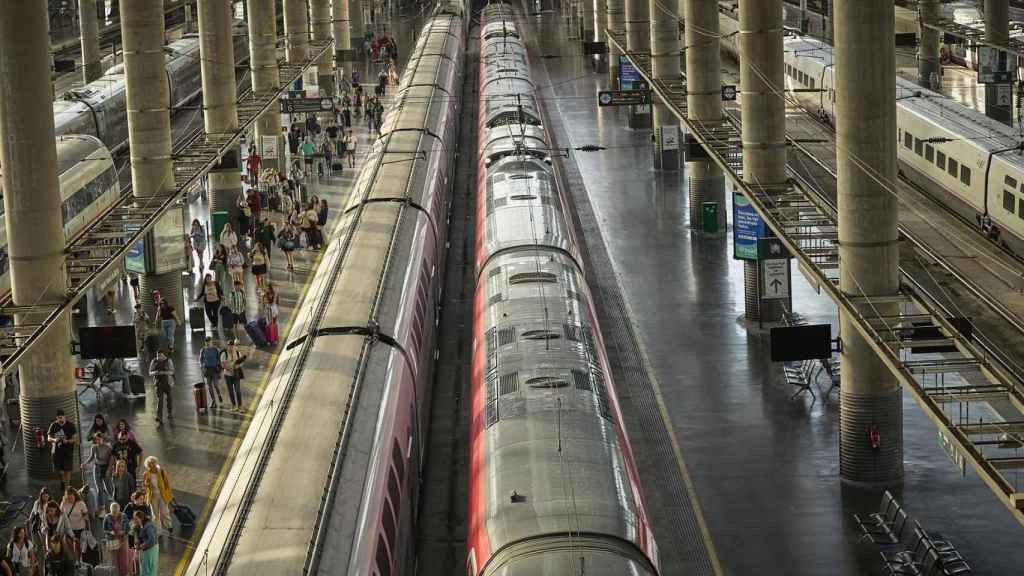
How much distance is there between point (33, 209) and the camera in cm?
2669

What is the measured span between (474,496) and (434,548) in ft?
17.6

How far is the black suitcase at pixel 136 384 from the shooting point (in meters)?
31.1

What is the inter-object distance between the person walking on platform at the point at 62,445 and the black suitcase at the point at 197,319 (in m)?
9.66

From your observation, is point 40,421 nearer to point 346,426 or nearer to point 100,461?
point 100,461

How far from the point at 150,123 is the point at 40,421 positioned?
469 inches

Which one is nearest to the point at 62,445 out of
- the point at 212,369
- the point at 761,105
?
the point at 212,369

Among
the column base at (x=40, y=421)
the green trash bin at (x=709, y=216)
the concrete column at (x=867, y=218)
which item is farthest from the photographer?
the green trash bin at (x=709, y=216)

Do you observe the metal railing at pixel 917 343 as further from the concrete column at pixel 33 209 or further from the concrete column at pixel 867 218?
the concrete column at pixel 33 209

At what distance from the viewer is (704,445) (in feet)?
89.6

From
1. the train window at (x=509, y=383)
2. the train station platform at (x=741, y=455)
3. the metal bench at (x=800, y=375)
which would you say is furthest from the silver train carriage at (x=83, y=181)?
the train window at (x=509, y=383)

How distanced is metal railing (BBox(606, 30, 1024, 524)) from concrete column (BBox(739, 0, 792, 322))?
648 mm

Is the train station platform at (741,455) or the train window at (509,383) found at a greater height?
the train window at (509,383)

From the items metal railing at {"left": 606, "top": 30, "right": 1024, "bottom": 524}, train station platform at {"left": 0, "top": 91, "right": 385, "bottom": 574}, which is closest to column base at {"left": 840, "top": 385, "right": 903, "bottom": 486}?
metal railing at {"left": 606, "top": 30, "right": 1024, "bottom": 524}

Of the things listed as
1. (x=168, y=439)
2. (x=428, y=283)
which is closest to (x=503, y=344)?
(x=428, y=283)
